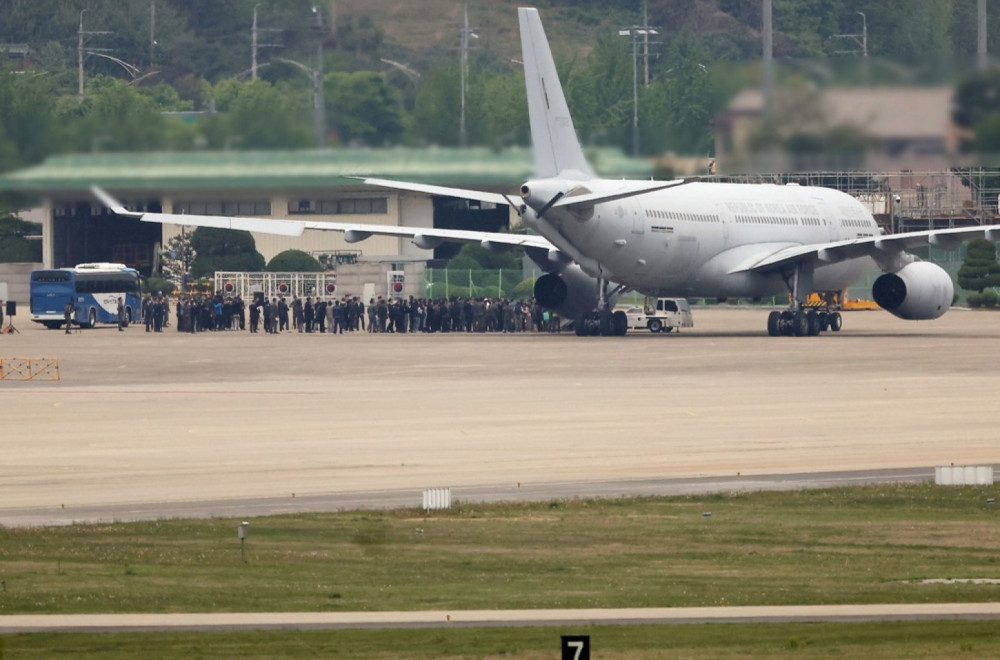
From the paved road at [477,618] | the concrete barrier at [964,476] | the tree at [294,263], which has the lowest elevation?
the paved road at [477,618]

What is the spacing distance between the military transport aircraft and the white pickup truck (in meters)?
4.45

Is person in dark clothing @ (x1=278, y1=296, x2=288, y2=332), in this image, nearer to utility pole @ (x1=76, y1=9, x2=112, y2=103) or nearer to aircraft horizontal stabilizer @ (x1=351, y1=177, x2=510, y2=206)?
aircraft horizontal stabilizer @ (x1=351, y1=177, x2=510, y2=206)

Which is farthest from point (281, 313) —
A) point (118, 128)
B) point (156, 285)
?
point (156, 285)

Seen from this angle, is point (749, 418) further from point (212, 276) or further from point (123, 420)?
point (212, 276)

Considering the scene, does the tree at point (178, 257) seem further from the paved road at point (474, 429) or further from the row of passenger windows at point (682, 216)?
the paved road at point (474, 429)

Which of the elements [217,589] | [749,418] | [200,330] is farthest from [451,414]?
[200,330]

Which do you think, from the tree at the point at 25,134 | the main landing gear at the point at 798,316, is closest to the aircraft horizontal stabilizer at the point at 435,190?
the tree at the point at 25,134

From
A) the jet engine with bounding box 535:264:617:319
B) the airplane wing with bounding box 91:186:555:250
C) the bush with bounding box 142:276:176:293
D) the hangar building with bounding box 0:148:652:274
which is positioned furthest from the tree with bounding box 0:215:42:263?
the jet engine with bounding box 535:264:617:319

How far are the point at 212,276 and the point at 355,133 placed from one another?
58.4m

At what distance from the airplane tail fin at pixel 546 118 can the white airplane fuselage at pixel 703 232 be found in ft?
3.56

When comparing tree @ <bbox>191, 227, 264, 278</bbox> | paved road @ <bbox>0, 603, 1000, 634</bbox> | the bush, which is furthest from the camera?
the bush

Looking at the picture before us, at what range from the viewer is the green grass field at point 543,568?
17344 mm

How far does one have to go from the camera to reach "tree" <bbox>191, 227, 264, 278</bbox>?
12300 centimetres

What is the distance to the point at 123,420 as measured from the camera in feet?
141
